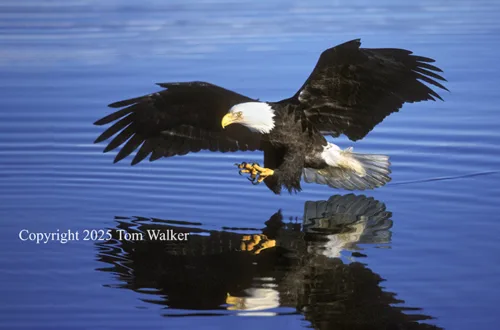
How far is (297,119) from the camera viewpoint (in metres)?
7.51

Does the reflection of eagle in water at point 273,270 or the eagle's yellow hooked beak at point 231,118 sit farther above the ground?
the eagle's yellow hooked beak at point 231,118

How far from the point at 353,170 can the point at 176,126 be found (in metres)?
1.32

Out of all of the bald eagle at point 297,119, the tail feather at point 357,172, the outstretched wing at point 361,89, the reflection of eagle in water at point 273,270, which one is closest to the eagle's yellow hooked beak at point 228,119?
the bald eagle at point 297,119

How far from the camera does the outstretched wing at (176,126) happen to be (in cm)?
767

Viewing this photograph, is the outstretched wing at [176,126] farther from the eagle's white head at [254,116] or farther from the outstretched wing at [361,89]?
the outstretched wing at [361,89]

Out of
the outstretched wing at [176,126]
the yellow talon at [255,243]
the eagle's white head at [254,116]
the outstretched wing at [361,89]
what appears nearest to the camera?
the yellow talon at [255,243]

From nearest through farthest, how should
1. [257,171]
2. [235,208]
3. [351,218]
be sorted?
1. [351,218]
2. [235,208]
3. [257,171]

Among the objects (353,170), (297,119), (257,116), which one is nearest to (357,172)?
(353,170)

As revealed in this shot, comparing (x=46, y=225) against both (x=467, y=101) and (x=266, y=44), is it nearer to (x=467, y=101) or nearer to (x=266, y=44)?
(x=467, y=101)

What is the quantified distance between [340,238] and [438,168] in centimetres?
183

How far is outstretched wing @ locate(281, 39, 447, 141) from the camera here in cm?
721

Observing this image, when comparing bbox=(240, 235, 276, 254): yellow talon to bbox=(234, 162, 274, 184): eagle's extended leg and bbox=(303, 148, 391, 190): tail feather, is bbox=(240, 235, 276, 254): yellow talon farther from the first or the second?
bbox=(303, 148, 391, 190): tail feather

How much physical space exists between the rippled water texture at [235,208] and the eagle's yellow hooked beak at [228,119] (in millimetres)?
531

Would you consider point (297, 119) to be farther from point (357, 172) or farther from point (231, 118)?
point (357, 172)
